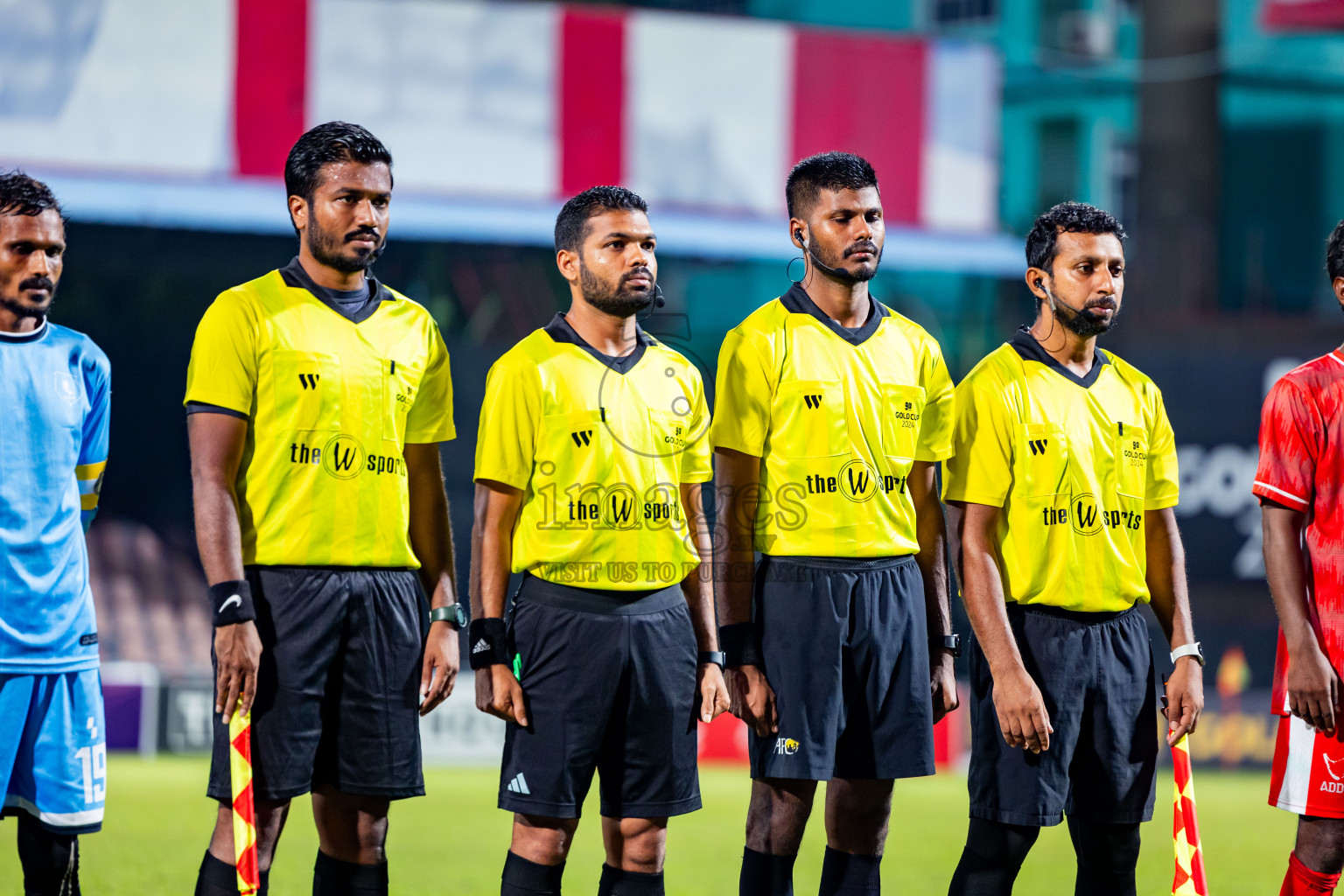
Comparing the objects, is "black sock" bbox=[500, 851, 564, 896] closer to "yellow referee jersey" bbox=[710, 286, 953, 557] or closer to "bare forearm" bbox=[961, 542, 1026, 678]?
"yellow referee jersey" bbox=[710, 286, 953, 557]

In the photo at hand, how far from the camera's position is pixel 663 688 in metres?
3.76

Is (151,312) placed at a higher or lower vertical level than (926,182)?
lower

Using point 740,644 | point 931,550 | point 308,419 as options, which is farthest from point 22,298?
point 931,550

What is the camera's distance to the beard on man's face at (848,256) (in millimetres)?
4039

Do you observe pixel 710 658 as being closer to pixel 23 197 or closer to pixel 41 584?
pixel 41 584

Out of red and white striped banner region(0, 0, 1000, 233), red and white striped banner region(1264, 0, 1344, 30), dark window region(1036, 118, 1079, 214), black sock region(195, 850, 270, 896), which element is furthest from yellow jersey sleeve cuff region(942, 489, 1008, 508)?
dark window region(1036, 118, 1079, 214)

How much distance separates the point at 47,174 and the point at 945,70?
725cm

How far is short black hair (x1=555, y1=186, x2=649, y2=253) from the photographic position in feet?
12.8

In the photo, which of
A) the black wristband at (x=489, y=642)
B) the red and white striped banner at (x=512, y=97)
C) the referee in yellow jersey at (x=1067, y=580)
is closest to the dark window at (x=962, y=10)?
the red and white striped banner at (x=512, y=97)

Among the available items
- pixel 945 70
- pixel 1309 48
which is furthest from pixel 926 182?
pixel 1309 48

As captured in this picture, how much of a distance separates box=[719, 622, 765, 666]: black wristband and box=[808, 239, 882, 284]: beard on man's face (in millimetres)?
968

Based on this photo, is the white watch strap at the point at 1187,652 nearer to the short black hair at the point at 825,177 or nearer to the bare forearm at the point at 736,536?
the bare forearm at the point at 736,536

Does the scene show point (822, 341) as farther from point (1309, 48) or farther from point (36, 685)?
point (1309, 48)

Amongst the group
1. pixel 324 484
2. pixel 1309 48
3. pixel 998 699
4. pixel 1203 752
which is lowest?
pixel 1203 752
